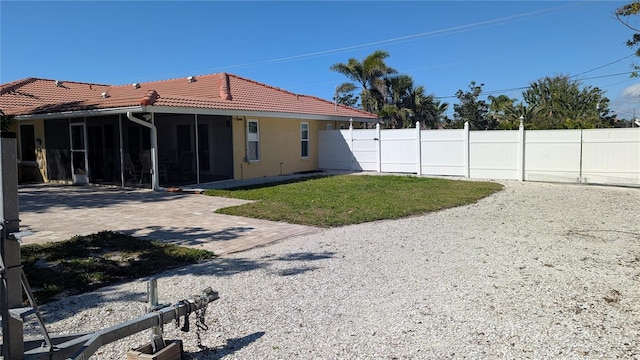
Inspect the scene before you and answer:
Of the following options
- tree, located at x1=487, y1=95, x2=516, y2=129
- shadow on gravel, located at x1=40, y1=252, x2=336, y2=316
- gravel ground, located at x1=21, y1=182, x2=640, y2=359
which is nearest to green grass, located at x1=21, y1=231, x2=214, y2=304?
shadow on gravel, located at x1=40, y1=252, x2=336, y2=316

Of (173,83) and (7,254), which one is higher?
(173,83)

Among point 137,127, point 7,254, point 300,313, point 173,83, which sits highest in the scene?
point 173,83

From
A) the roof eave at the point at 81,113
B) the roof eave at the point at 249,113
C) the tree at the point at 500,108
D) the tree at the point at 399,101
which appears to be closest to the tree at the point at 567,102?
the tree at the point at 500,108

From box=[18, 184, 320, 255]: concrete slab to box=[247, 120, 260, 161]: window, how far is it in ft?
15.8

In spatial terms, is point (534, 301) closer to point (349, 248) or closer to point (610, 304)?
point (610, 304)

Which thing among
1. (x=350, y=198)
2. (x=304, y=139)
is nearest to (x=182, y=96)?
(x=304, y=139)

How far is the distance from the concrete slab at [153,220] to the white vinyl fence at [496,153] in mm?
9307

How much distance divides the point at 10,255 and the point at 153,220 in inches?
279

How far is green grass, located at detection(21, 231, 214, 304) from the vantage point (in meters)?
5.20

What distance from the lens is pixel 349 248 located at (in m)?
6.91

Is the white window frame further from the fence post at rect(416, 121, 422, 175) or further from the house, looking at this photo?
the fence post at rect(416, 121, 422, 175)

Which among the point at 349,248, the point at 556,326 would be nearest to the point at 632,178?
the point at 349,248

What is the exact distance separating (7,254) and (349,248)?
16.4ft

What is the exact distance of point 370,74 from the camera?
33531mm
